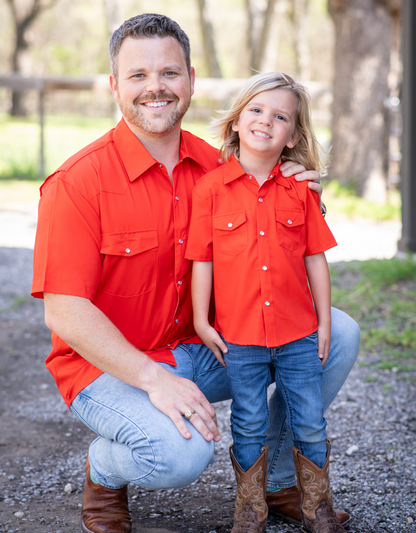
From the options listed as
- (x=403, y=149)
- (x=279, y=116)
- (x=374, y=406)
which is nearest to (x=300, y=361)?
(x=279, y=116)

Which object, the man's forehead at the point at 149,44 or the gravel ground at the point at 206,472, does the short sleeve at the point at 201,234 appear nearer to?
the man's forehead at the point at 149,44

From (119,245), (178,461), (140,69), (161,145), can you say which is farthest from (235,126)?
(178,461)

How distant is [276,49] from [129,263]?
25.9 meters

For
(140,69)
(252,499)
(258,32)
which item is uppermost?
(258,32)

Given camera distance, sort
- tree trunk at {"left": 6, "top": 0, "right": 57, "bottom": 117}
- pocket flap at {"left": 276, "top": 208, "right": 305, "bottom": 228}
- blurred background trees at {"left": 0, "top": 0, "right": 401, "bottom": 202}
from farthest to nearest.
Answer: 1. tree trunk at {"left": 6, "top": 0, "right": 57, "bottom": 117}
2. blurred background trees at {"left": 0, "top": 0, "right": 401, "bottom": 202}
3. pocket flap at {"left": 276, "top": 208, "right": 305, "bottom": 228}

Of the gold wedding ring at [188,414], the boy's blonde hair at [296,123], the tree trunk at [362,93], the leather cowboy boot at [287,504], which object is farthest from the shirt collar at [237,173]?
the tree trunk at [362,93]

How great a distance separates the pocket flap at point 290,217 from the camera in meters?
2.29

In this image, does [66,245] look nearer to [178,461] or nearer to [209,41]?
[178,461]

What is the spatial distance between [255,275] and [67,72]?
4211 cm

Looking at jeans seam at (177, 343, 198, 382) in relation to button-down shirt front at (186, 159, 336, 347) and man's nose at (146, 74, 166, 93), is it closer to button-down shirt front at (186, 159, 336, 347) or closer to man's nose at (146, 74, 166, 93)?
button-down shirt front at (186, 159, 336, 347)

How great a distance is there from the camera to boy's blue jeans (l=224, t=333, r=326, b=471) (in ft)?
7.27

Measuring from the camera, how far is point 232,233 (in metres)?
2.29

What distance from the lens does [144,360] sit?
2170 mm

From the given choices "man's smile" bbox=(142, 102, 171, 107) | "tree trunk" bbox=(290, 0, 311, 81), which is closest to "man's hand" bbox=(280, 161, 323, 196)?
"man's smile" bbox=(142, 102, 171, 107)
